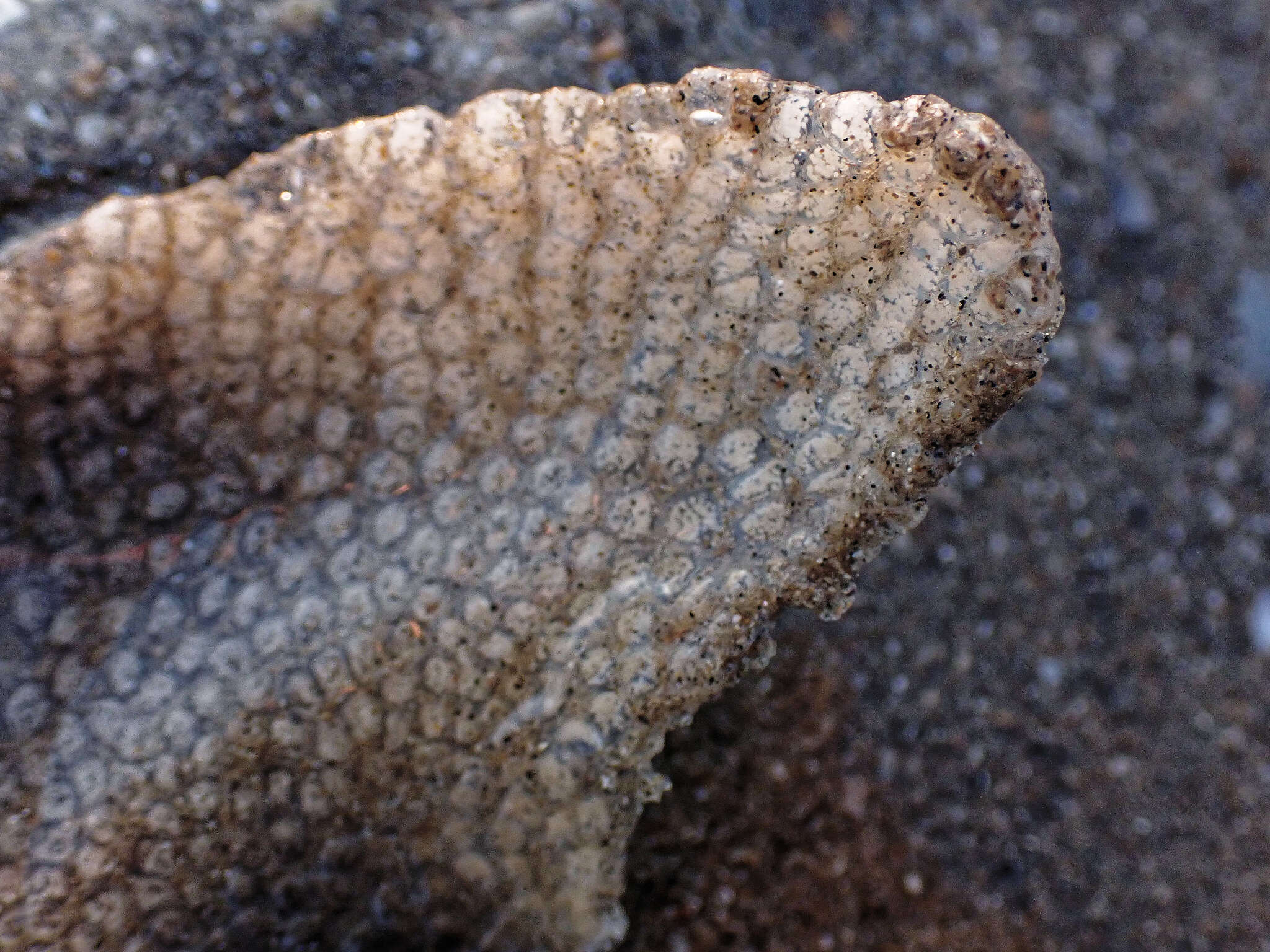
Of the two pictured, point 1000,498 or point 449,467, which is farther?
point 1000,498

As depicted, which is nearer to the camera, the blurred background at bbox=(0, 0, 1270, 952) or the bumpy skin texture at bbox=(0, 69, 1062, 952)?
the bumpy skin texture at bbox=(0, 69, 1062, 952)

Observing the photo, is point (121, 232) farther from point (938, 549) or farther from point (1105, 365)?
point (1105, 365)

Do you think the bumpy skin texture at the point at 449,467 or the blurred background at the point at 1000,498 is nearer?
the bumpy skin texture at the point at 449,467

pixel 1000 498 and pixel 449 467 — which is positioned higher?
pixel 449 467

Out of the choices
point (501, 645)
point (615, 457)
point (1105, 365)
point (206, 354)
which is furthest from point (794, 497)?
point (1105, 365)
